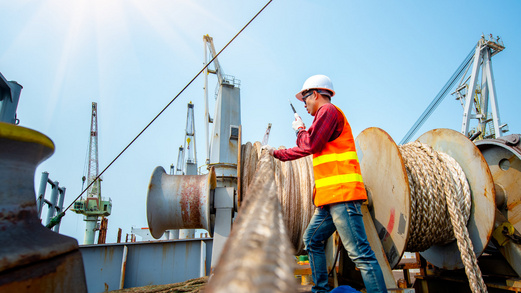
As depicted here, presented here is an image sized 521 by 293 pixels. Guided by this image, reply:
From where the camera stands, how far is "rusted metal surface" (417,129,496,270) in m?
2.44

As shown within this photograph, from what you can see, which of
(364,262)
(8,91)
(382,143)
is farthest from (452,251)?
(8,91)

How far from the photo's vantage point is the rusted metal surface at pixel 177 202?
323cm

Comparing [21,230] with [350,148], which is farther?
[350,148]

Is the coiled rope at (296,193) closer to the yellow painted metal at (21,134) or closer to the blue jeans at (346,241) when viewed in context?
the blue jeans at (346,241)

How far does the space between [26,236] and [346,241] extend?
1.76m

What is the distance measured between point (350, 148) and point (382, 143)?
65 cm

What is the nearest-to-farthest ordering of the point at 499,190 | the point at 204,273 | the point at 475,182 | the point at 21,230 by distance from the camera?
the point at 21,230 < the point at 475,182 < the point at 499,190 < the point at 204,273

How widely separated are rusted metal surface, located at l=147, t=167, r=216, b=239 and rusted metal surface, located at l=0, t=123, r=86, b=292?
2.28m

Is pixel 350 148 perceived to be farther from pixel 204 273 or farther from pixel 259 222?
pixel 204 273

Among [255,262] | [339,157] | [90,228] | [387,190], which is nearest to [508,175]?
[387,190]

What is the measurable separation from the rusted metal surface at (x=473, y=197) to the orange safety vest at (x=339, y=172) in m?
1.30

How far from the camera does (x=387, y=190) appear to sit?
97.5 inches

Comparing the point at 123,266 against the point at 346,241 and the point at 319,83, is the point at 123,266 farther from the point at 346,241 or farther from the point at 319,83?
the point at 319,83

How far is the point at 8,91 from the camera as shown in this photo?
2.39m
